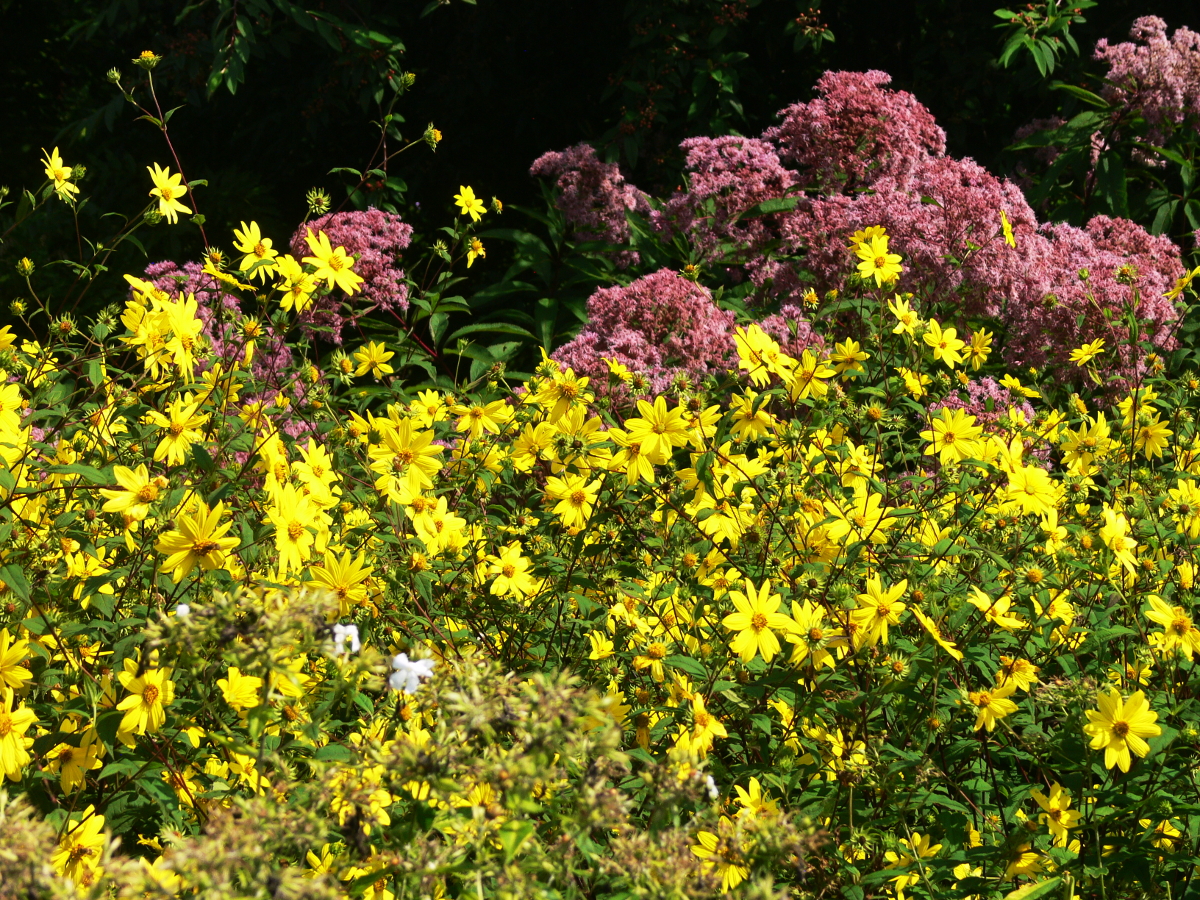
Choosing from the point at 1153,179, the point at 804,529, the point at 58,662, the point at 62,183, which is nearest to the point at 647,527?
the point at 804,529

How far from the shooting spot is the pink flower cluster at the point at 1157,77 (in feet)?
15.7

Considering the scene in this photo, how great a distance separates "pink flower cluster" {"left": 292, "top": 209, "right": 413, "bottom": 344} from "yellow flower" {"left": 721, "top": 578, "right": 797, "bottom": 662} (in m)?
2.16

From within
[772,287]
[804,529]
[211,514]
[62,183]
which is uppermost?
[62,183]

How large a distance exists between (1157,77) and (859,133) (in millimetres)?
1613

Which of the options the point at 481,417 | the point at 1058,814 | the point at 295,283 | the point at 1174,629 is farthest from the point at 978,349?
the point at 295,283

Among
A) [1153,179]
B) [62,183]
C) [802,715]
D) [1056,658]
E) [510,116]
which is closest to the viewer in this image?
[802,715]

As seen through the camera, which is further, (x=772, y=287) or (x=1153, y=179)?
(x=1153, y=179)

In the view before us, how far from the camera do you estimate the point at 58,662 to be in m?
1.88

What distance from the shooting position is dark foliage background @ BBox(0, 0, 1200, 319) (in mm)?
5262

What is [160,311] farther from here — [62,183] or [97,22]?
[97,22]

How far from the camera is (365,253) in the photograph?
366 centimetres

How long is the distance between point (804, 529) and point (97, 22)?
4870 mm

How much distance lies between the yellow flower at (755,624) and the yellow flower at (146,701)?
0.86 metres

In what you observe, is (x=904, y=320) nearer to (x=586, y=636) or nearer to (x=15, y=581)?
(x=586, y=636)
